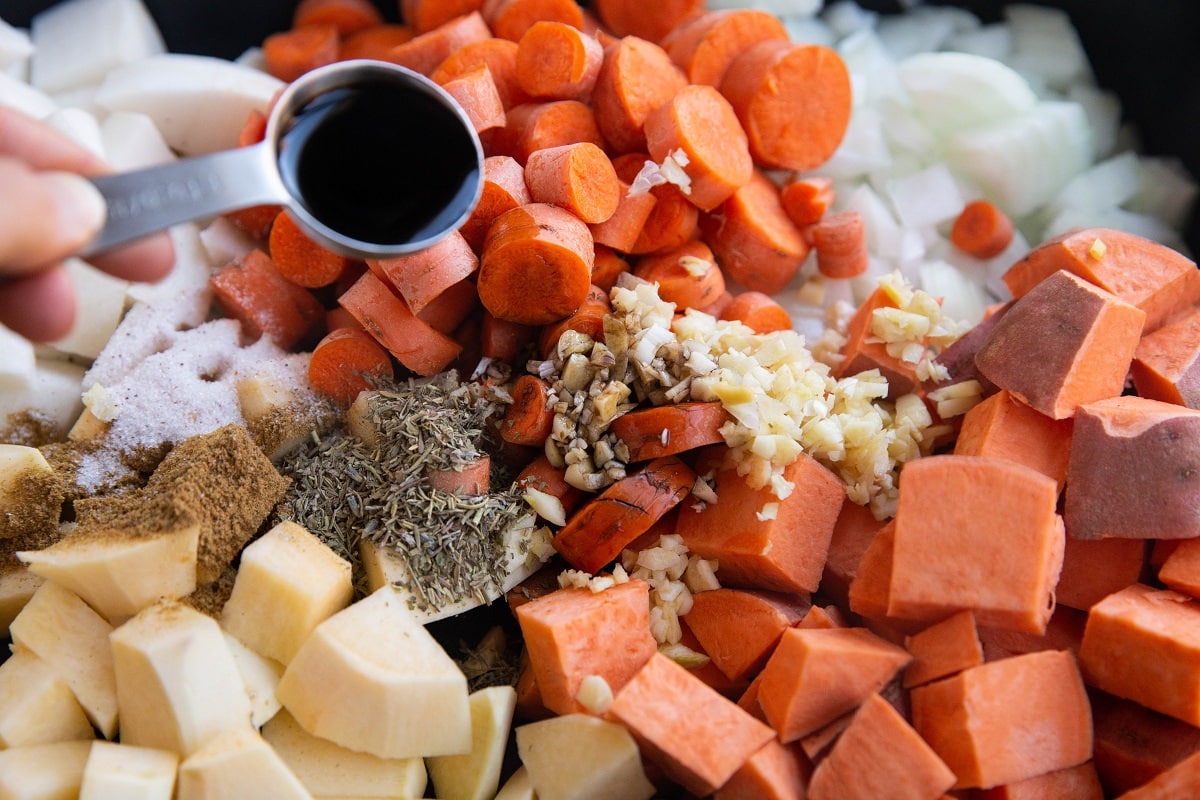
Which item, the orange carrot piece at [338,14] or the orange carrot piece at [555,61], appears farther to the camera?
the orange carrot piece at [338,14]

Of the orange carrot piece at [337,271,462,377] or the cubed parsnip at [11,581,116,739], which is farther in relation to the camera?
the orange carrot piece at [337,271,462,377]

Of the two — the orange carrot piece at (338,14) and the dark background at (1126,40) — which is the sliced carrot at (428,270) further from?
the dark background at (1126,40)

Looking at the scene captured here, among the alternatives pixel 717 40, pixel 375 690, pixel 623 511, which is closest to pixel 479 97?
pixel 717 40

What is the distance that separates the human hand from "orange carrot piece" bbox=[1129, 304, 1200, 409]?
6.84 ft

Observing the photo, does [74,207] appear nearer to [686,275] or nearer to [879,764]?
[686,275]

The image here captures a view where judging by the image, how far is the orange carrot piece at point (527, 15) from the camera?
2373mm

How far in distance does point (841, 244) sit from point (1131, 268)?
69 cm

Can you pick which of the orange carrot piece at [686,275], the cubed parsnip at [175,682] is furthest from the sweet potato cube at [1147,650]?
the cubed parsnip at [175,682]

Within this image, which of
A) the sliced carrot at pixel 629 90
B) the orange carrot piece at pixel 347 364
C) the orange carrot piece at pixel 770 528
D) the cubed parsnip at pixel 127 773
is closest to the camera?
the cubed parsnip at pixel 127 773

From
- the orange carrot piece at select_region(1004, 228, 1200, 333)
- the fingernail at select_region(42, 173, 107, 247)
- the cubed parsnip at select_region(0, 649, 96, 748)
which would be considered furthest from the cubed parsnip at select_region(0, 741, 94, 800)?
the orange carrot piece at select_region(1004, 228, 1200, 333)

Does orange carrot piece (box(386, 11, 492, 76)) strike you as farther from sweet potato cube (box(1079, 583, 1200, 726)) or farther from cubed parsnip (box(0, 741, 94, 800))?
sweet potato cube (box(1079, 583, 1200, 726))

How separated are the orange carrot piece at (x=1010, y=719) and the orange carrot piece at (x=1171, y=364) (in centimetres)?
71

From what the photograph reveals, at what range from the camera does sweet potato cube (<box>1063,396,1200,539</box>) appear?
1.65 meters

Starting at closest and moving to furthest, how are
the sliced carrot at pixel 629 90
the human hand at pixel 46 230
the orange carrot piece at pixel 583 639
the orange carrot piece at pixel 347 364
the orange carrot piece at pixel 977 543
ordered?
the human hand at pixel 46 230, the orange carrot piece at pixel 977 543, the orange carrot piece at pixel 583 639, the orange carrot piece at pixel 347 364, the sliced carrot at pixel 629 90
